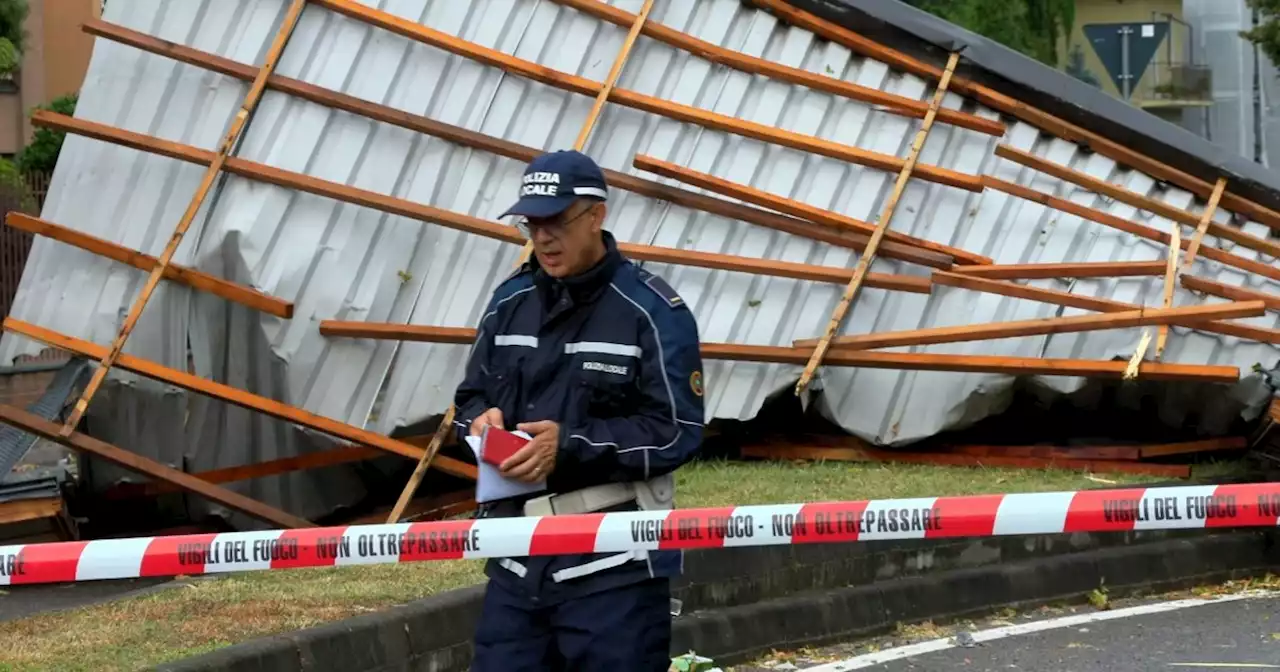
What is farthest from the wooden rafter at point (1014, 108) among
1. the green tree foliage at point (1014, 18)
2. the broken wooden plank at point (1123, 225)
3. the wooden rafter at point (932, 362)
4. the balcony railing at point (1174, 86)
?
the balcony railing at point (1174, 86)

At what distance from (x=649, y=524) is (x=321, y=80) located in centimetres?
590

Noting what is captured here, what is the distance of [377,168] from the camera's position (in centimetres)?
908

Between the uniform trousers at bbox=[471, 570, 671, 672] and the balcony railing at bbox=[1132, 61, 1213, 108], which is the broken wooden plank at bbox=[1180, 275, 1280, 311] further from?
the balcony railing at bbox=[1132, 61, 1213, 108]

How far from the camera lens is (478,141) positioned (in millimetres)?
9164

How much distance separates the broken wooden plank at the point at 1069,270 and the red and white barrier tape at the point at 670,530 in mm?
5555

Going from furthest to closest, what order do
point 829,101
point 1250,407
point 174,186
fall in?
1. point 829,101
2. point 1250,407
3. point 174,186

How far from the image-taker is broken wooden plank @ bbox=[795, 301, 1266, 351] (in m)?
8.87

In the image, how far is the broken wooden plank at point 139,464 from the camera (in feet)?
26.0

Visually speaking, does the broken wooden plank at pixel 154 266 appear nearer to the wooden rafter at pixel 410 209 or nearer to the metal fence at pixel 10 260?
the wooden rafter at pixel 410 209

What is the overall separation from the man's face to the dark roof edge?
676 centimetres

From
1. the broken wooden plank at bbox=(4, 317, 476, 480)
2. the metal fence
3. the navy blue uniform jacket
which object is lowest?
the metal fence

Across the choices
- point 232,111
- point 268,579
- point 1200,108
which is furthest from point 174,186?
point 1200,108

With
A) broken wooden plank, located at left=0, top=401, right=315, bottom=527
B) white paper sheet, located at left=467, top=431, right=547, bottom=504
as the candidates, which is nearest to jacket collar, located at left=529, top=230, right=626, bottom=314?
white paper sheet, located at left=467, top=431, right=547, bottom=504

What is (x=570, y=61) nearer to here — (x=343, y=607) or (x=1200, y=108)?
(x=343, y=607)
